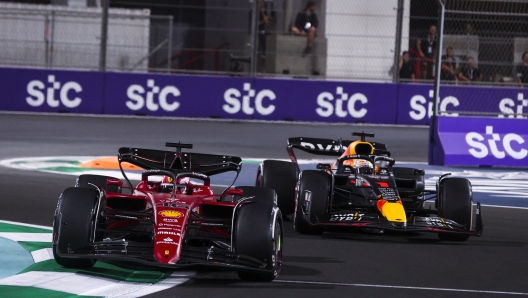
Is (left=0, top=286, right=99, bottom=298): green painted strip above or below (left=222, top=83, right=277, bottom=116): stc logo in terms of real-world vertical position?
below

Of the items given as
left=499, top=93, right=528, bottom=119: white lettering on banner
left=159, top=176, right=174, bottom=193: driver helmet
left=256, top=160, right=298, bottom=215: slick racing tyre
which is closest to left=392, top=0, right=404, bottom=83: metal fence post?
left=499, top=93, right=528, bottom=119: white lettering on banner

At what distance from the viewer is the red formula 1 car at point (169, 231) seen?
6.92 m

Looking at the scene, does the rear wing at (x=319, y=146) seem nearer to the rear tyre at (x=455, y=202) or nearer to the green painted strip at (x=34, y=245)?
the rear tyre at (x=455, y=202)

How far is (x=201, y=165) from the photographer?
8.36m

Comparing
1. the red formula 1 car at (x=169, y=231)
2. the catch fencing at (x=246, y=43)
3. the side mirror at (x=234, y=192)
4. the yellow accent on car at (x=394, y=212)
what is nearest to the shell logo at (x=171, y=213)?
the red formula 1 car at (x=169, y=231)

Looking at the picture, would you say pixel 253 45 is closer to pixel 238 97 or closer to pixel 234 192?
pixel 238 97

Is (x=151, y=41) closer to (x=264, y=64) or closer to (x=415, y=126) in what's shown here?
(x=264, y=64)

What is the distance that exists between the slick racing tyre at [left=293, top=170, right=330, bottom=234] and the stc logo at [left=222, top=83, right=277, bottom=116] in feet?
39.7

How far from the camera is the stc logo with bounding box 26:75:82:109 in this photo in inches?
830

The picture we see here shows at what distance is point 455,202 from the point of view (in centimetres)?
957

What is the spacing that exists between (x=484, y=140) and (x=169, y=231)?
10445mm

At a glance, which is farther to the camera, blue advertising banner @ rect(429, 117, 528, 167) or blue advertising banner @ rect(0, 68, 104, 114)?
blue advertising banner @ rect(0, 68, 104, 114)

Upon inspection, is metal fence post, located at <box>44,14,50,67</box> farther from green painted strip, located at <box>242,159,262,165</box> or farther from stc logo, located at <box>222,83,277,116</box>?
green painted strip, located at <box>242,159,262,165</box>

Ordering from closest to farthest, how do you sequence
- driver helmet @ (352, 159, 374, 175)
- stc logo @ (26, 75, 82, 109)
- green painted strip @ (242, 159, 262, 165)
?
1. driver helmet @ (352, 159, 374, 175)
2. green painted strip @ (242, 159, 262, 165)
3. stc logo @ (26, 75, 82, 109)
